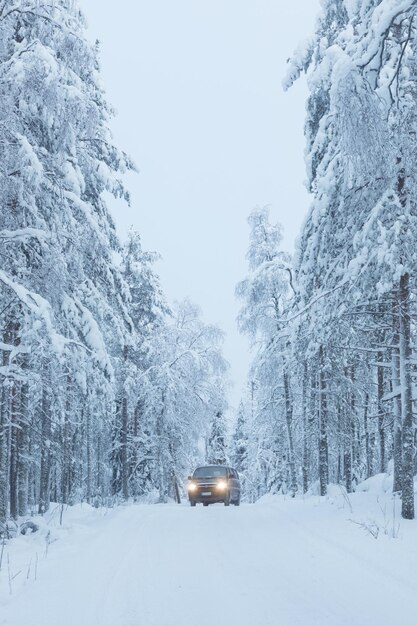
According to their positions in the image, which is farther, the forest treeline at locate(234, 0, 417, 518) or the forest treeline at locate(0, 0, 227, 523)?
the forest treeline at locate(0, 0, 227, 523)

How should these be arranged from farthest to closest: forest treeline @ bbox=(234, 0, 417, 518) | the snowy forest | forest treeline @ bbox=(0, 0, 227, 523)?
forest treeline @ bbox=(0, 0, 227, 523) → the snowy forest → forest treeline @ bbox=(234, 0, 417, 518)

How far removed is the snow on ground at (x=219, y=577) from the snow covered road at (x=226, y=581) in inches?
0.5

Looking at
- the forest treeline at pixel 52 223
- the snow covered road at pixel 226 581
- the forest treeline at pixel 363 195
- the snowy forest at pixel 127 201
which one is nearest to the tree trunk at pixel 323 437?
the snowy forest at pixel 127 201

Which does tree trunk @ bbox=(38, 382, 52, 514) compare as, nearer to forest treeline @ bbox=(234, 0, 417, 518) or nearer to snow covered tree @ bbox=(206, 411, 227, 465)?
forest treeline @ bbox=(234, 0, 417, 518)

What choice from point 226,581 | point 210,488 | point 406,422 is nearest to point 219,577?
point 226,581

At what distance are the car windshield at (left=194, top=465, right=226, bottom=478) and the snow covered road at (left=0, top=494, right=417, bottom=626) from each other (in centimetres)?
1328

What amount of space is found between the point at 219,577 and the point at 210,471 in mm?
17765

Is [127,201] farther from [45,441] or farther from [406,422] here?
[406,422]

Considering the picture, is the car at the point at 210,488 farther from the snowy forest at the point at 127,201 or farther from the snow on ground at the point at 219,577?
the snow on ground at the point at 219,577

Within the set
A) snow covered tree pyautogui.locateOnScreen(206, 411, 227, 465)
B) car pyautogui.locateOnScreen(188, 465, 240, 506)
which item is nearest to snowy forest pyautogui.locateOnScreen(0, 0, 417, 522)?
car pyautogui.locateOnScreen(188, 465, 240, 506)

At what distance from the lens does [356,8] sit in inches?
274

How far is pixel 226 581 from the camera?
6.27m

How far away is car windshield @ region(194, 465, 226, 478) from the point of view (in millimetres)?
23781

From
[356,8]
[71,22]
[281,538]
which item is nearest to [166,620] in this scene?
[281,538]
